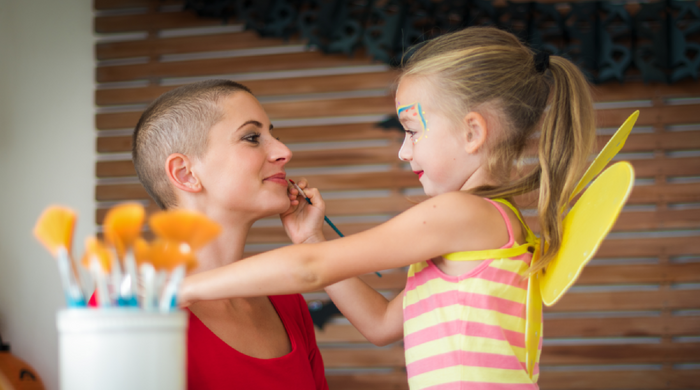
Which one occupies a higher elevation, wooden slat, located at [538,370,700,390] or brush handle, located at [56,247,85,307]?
brush handle, located at [56,247,85,307]

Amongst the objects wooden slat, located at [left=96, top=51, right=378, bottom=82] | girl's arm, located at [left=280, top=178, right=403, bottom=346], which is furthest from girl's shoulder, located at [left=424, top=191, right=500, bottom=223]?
wooden slat, located at [left=96, top=51, right=378, bottom=82]

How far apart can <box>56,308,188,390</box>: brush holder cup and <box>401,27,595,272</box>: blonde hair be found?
0.67m

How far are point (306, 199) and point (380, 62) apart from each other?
167 centimetres

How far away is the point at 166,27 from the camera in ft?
9.61

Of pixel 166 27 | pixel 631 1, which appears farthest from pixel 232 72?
pixel 631 1

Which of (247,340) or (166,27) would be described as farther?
(166,27)

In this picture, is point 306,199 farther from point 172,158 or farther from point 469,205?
point 469,205

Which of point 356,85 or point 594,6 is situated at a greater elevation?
point 594,6

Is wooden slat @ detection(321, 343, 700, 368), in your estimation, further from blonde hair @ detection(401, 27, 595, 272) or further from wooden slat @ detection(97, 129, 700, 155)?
blonde hair @ detection(401, 27, 595, 272)

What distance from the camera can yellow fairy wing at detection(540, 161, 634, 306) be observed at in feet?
2.30

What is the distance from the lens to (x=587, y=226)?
2.54ft

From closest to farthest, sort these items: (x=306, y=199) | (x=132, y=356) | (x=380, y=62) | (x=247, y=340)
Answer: (x=132, y=356)
(x=247, y=340)
(x=306, y=199)
(x=380, y=62)

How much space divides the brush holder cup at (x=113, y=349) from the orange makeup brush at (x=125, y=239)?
0.02 m

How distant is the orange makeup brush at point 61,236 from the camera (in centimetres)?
46
